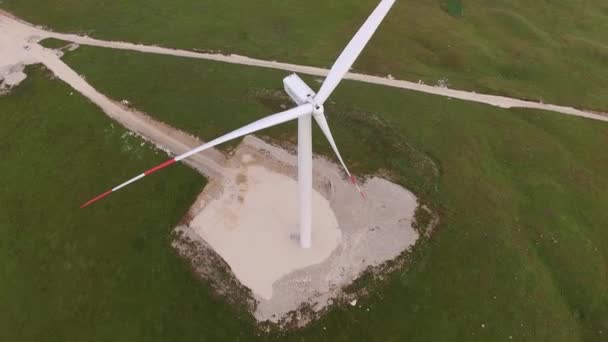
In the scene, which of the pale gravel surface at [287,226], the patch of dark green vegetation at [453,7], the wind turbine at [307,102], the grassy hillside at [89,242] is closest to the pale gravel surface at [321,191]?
the pale gravel surface at [287,226]

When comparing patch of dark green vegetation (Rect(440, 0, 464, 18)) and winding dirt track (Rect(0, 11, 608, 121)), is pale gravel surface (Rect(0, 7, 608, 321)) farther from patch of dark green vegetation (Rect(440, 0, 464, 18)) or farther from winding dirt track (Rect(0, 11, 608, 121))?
patch of dark green vegetation (Rect(440, 0, 464, 18))

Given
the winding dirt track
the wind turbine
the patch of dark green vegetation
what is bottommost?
the winding dirt track

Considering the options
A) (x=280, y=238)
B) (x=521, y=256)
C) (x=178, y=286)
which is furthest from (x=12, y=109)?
(x=521, y=256)

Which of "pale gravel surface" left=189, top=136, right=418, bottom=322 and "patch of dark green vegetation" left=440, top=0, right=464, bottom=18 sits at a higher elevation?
"patch of dark green vegetation" left=440, top=0, right=464, bottom=18

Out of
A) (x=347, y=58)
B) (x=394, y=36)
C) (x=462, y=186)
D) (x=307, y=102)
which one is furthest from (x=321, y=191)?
(x=394, y=36)

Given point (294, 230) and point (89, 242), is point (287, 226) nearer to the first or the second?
point (294, 230)

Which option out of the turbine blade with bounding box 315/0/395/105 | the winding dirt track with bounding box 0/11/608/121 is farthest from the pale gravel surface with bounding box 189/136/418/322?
the winding dirt track with bounding box 0/11/608/121

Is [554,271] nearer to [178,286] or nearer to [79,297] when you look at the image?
[178,286]
